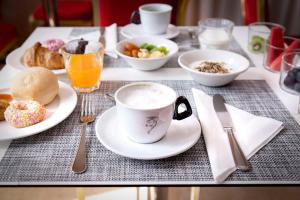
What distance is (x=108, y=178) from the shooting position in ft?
2.22

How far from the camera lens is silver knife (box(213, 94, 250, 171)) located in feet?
2.34

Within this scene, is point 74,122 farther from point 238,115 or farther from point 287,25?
point 287,25

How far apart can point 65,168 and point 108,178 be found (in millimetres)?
91

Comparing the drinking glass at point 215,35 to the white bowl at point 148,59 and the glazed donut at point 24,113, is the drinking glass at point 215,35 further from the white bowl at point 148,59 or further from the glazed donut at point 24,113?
the glazed donut at point 24,113

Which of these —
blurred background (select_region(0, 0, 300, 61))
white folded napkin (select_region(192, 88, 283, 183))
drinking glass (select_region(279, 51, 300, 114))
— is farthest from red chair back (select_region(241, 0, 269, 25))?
white folded napkin (select_region(192, 88, 283, 183))

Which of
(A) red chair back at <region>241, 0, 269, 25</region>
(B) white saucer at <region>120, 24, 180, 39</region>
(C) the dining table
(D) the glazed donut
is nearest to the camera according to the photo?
(C) the dining table

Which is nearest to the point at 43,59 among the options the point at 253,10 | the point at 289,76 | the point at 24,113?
the point at 24,113

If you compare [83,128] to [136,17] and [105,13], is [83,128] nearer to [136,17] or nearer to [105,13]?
[136,17]

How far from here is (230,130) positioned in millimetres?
820

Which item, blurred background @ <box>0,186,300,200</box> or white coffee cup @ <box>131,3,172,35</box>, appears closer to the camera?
blurred background @ <box>0,186,300,200</box>

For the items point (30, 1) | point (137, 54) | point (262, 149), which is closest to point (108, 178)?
point (262, 149)

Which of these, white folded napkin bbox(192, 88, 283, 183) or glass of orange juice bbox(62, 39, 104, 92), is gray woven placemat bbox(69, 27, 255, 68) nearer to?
glass of orange juice bbox(62, 39, 104, 92)

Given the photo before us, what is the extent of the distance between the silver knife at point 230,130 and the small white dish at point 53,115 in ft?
1.16

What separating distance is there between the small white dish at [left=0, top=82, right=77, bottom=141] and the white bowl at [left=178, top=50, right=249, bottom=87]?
34 centimetres
